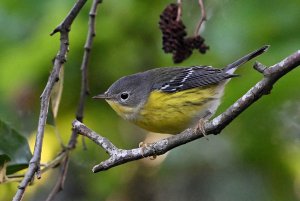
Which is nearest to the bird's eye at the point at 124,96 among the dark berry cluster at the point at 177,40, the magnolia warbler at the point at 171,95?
the magnolia warbler at the point at 171,95

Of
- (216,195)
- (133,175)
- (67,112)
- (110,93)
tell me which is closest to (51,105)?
(110,93)

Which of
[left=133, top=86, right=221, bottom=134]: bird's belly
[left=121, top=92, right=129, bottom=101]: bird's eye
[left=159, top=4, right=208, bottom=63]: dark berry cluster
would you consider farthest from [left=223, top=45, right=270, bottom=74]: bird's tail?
[left=121, top=92, right=129, bottom=101]: bird's eye

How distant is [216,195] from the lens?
5141 millimetres

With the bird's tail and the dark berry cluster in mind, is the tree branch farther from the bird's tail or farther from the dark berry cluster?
the bird's tail

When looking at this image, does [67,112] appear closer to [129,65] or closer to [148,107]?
[129,65]

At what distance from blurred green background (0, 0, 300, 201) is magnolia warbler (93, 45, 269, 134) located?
11cm

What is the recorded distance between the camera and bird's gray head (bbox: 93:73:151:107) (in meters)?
3.75

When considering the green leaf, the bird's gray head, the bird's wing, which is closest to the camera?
the green leaf

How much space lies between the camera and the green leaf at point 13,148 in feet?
9.89

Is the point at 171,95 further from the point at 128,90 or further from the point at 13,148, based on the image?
the point at 13,148

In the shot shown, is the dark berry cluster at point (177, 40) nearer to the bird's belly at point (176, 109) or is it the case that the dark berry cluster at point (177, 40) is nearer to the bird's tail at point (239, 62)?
the bird's tail at point (239, 62)

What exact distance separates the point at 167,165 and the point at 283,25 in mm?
1320

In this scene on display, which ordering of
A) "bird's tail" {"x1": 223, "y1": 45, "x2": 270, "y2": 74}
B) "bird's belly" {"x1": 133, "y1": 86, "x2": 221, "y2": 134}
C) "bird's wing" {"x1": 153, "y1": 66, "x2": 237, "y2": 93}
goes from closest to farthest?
"bird's tail" {"x1": 223, "y1": 45, "x2": 270, "y2": 74}
"bird's belly" {"x1": 133, "y1": 86, "x2": 221, "y2": 134}
"bird's wing" {"x1": 153, "y1": 66, "x2": 237, "y2": 93}

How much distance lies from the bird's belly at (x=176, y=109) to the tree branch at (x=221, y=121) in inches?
27.7
